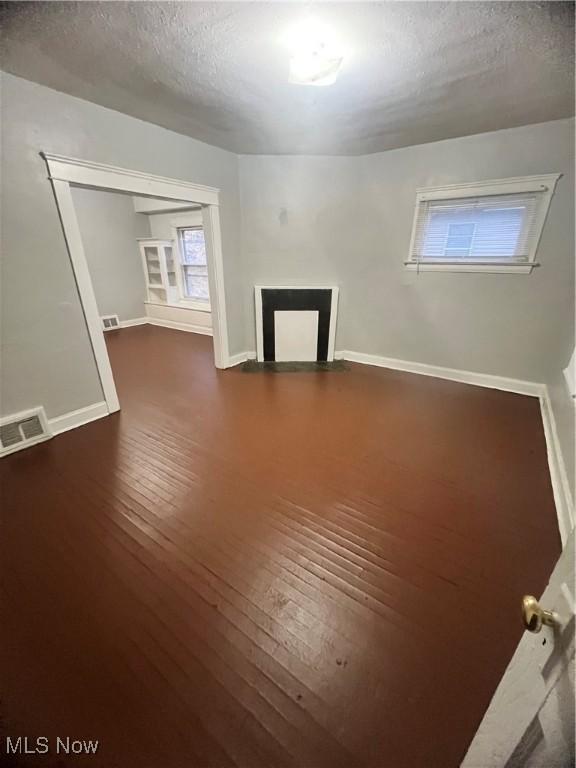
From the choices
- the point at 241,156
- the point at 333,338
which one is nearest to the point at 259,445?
the point at 333,338

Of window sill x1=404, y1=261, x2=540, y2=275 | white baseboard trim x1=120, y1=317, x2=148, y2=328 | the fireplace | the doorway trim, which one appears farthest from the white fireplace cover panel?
white baseboard trim x1=120, y1=317, x2=148, y2=328

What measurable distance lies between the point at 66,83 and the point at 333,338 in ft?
10.3

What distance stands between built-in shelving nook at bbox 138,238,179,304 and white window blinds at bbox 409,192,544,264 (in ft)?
13.7

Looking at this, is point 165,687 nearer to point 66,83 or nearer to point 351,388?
point 351,388

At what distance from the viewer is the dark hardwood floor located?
96cm

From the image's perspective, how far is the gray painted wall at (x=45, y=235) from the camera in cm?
189

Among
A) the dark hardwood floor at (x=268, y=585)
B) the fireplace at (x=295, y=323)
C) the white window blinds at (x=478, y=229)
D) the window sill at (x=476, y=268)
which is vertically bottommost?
the dark hardwood floor at (x=268, y=585)

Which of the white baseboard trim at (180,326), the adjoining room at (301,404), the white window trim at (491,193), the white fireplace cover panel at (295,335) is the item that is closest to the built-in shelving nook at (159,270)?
the white baseboard trim at (180,326)

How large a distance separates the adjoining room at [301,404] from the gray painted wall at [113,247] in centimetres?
243

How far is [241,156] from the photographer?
333 centimetres

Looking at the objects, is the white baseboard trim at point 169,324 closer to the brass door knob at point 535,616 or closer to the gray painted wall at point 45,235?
the gray painted wall at point 45,235

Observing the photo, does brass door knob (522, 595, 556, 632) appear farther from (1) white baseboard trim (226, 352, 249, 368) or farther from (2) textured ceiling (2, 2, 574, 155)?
(1) white baseboard trim (226, 352, 249, 368)

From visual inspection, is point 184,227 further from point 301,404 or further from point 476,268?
point 476,268

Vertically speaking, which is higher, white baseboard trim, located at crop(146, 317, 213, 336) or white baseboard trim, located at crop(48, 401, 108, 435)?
white baseboard trim, located at crop(146, 317, 213, 336)
